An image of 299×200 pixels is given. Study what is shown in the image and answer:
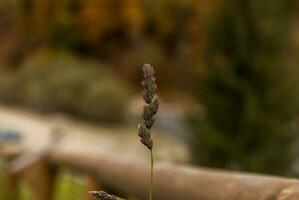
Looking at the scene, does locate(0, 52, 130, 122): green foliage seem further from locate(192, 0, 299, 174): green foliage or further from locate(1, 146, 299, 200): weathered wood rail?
locate(1, 146, 299, 200): weathered wood rail

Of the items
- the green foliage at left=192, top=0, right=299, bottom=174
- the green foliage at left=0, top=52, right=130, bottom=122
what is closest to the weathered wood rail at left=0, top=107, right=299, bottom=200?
the green foliage at left=192, top=0, right=299, bottom=174

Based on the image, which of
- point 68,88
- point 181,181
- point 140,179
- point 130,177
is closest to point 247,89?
point 130,177

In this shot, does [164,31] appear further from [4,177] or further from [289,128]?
[4,177]

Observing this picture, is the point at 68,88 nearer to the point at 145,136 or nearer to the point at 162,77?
the point at 162,77

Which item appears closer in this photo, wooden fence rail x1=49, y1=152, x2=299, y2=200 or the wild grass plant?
the wild grass plant

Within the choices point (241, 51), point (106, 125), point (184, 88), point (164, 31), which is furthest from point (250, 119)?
point (164, 31)
